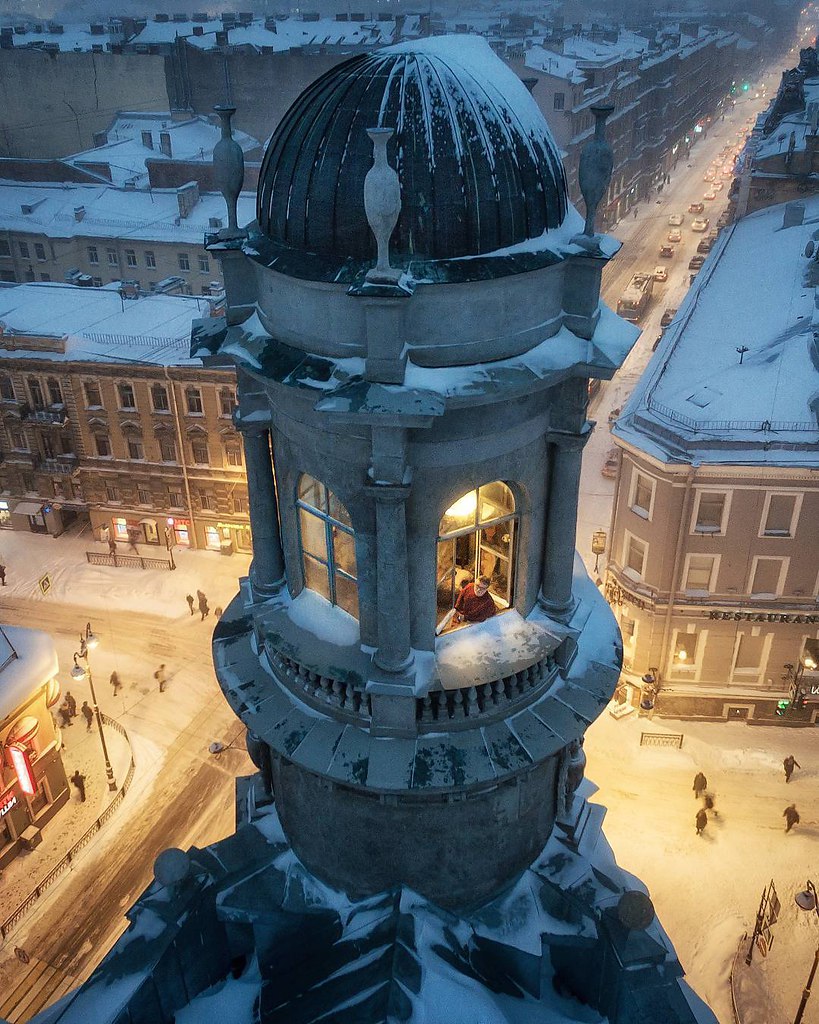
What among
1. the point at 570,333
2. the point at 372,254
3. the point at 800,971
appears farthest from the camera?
the point at 800,971

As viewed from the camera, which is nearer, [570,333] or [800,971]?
[570,333]

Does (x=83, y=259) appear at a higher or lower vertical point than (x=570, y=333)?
lower

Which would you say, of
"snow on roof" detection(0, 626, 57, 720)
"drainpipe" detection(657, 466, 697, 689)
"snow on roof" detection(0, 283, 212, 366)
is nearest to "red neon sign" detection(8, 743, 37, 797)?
"snow on roof" detection(0, 626, 57, 720)

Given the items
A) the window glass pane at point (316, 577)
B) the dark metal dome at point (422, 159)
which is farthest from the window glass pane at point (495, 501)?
the dark metal dome at point (422, 159)

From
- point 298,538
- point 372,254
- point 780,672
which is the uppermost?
point 372,254

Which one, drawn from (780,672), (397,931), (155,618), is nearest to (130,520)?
(155,618)

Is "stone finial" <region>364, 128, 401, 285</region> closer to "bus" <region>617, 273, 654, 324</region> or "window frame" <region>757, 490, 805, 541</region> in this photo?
"window frame" <region>757, 490, 805, 541</region>

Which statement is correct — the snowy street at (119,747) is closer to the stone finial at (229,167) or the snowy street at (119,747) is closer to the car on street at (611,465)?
the car on street at (611,465)

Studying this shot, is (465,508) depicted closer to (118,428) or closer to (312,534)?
(312,534)

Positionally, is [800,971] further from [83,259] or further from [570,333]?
[83,259]
